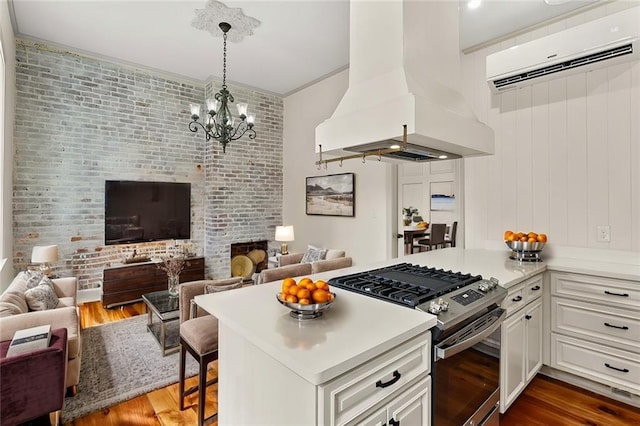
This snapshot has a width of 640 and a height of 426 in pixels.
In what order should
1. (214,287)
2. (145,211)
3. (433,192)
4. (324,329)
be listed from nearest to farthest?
(324,329), (214,287), (433,192), (145,211)

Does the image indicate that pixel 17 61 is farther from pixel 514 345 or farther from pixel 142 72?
pixel 514 345

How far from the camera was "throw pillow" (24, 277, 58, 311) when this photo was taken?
7.72 ft

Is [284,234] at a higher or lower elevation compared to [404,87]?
lower

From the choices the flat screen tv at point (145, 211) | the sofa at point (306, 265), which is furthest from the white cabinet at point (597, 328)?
the flat screen tv at point (145, 211)

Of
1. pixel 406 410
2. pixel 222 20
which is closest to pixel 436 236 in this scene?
pixel 406 410

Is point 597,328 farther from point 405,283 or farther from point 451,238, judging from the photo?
point 451,238

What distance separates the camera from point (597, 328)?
219cm

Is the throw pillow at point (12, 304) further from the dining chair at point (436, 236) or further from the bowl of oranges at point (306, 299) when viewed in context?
the dining chair at point (436, 236)

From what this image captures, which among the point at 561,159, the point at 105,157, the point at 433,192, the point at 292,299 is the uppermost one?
the point at 105,157

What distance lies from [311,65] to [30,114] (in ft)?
12.1

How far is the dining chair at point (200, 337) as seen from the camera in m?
1.84

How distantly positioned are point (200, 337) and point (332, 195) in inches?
126

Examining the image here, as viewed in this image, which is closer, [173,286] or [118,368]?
[118,368]

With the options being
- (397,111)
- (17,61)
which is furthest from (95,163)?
(397,111)
